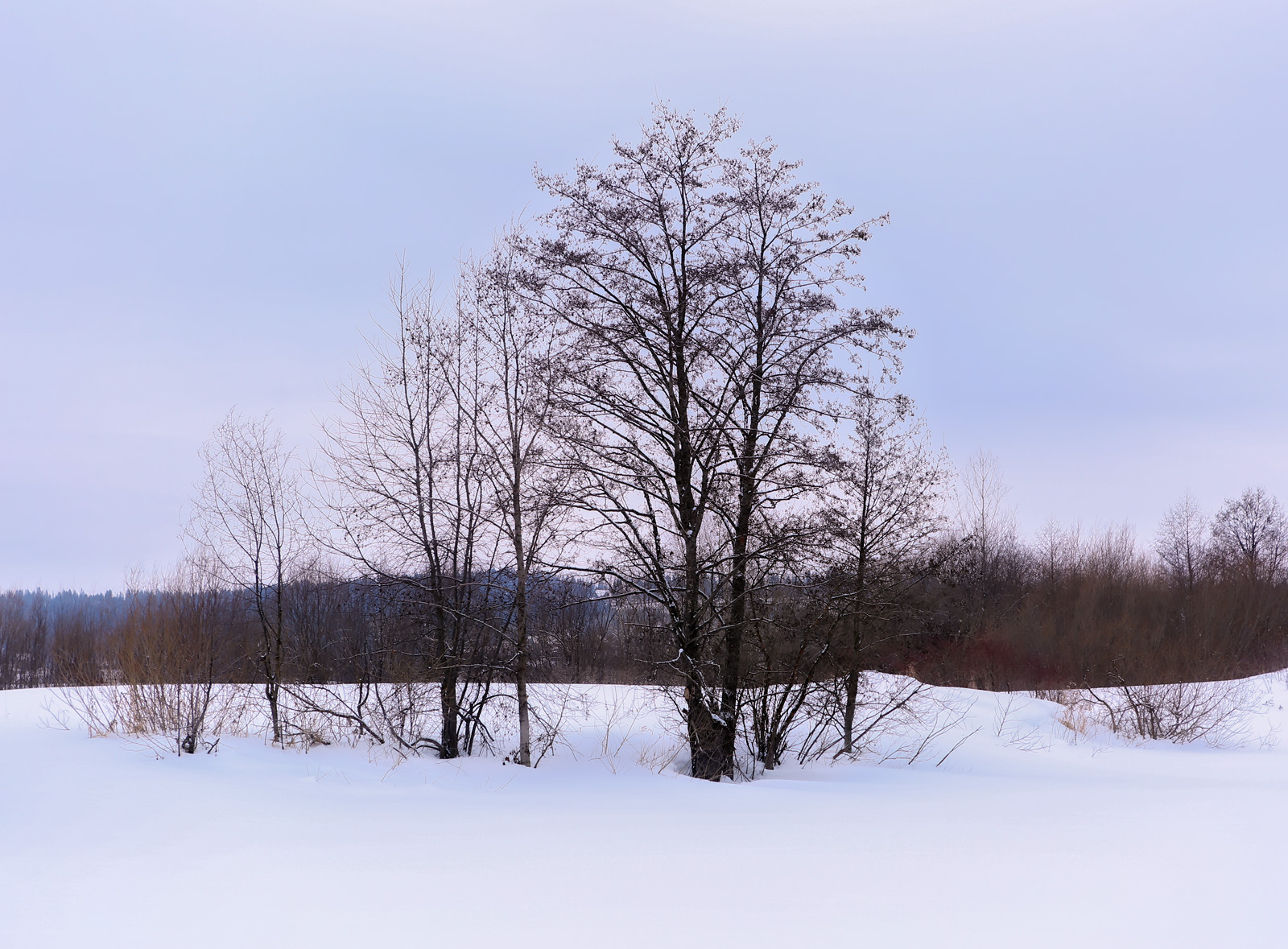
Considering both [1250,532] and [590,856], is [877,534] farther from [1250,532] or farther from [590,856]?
[1250,532]

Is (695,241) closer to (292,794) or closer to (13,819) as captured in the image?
(292,794)

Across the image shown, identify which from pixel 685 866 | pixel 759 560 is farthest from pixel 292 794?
pixel 759 560

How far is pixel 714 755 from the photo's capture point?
14.3m

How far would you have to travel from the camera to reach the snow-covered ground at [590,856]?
18.8 ft

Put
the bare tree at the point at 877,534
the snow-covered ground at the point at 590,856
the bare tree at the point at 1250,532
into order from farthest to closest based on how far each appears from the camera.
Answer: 1. the bare tree at the point at 1250,532
2. the bare tree at the point at 877,534
3. the snow-covered ground at the point at 590,856

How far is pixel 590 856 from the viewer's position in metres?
7.50

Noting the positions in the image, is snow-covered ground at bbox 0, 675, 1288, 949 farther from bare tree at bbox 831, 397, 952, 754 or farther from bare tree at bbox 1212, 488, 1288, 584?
bare tree at bbox 1212, 488, 1288, 584

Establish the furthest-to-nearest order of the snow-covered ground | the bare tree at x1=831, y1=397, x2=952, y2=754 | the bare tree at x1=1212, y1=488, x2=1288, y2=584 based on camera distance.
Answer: the bare tree at x1=1212, y1=488, x2=1288, y2=584 → the bare tree at x1=831, y1=397, x2=952, y2=754 → the snow-covered ground

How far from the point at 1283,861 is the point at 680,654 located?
8.10 meters

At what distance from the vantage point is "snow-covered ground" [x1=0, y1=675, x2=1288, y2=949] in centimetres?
572

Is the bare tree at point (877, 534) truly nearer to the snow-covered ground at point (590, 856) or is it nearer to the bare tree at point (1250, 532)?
the snow-covered ground at point (590, 856)

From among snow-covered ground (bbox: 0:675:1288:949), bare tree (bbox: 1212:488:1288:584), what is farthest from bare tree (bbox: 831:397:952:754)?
bare tree (bbox: 1212:488:1288:584)

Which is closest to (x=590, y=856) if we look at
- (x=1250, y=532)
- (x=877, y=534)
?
(x=877, y=534)

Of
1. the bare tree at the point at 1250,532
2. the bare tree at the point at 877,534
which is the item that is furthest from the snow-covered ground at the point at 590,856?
the bare tree at the point at 1250,532
